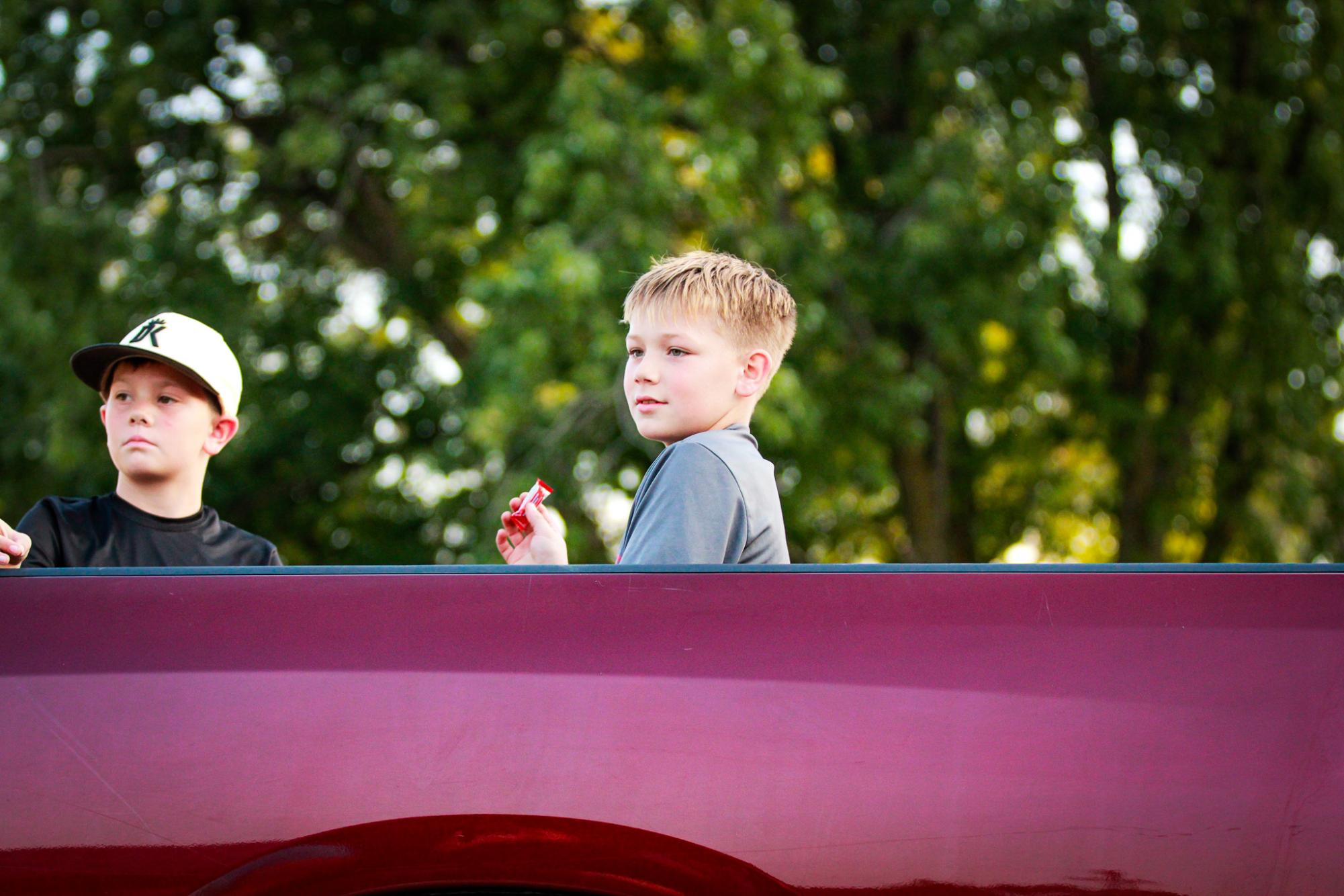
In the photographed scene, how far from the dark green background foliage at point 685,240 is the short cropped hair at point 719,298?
5.06 m

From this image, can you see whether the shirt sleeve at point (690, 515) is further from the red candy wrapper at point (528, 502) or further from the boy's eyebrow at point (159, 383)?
the boy's eyebrow at point (159, 383)

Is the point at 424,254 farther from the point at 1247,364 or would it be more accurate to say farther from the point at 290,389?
the point at 1247,364

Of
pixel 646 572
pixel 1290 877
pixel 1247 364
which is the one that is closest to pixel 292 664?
pixel 646 572

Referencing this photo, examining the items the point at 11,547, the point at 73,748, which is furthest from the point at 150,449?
the point at 73,748

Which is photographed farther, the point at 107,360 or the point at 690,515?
the point at 107,360

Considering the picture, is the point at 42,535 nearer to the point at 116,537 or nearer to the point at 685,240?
the point at 116,537

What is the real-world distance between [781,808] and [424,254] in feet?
30.6

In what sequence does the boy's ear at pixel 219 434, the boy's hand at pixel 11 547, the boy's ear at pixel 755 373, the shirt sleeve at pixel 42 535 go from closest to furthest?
the boy's hand at pixel 11 547 < the boy's ear at pixel 755 373 < the shirt sleeve at pixel 42 535 < the boy's ear at pixel 219 434

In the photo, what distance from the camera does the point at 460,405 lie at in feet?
30.8

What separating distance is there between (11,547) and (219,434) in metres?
0.82

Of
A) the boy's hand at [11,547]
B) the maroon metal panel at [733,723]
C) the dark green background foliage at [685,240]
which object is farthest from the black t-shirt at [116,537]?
the dark green background foliage at [685,240]

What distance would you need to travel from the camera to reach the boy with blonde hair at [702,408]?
207cm

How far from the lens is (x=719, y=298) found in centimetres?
231

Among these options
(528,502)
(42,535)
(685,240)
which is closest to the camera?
(528,502)
